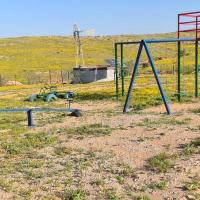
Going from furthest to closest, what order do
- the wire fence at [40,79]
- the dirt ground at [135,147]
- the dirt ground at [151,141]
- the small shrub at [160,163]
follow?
the wire fence at [40,79]
the small shrub at [160,163]
the dirt ground at [151,141]
the dirt ground at [135,147]

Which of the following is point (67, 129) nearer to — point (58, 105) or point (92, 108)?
point (92, 108)

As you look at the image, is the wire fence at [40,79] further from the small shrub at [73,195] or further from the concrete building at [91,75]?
the small shrub at [73,195]

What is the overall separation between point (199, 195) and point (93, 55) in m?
68.2

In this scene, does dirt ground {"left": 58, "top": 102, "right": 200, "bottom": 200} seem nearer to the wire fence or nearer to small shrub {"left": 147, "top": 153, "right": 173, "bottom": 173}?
small shrub {"left": 147, "top": 153, "right": 173, "bottom": 173}

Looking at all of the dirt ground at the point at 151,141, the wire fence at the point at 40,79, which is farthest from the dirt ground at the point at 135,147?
the wire fence at the point at 40,79

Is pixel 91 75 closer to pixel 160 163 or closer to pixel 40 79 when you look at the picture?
pixel 40 79

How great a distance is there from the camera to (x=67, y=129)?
35.3 ft

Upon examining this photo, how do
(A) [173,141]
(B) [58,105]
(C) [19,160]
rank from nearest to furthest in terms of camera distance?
1. (C) [19,160]
2. (A) [173,141]
3. (B) [58,105]

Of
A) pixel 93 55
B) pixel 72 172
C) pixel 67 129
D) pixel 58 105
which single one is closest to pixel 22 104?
pixel 58 105

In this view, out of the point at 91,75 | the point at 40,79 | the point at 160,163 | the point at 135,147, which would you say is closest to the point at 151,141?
the point at 135,147

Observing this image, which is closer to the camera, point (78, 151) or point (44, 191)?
point (44, 191)

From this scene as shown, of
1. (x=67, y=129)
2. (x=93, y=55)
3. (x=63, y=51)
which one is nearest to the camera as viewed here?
(x=67, y=129)

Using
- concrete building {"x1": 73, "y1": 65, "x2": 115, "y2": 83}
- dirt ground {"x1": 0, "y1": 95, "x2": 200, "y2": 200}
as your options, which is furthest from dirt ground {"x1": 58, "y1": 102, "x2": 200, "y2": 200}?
concrete building {"x1": 73, "y1": 65, "x2": 115, "y2": 83}

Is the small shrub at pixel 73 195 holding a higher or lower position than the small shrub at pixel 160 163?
lower
